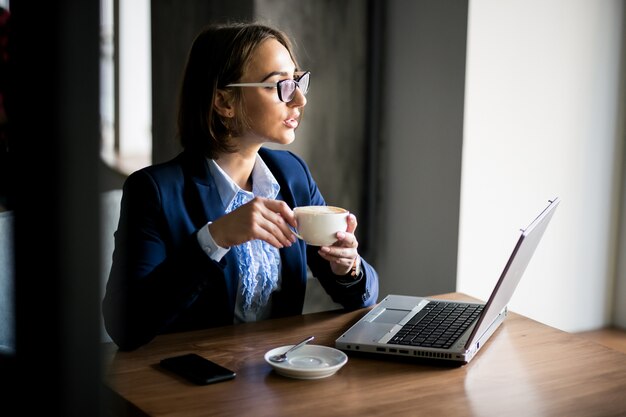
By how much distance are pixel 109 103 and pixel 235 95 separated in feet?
4.86

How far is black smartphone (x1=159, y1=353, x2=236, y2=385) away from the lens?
3.91 ft

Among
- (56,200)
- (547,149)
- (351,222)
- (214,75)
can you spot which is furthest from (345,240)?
(547,149)

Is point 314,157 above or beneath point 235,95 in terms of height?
beneath

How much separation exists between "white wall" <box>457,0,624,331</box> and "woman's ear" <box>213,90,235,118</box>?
1.23 metres

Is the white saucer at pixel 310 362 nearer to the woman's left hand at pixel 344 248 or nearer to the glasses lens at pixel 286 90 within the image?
the woman's left hand at pixel 344 248

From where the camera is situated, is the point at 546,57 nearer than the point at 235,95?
No

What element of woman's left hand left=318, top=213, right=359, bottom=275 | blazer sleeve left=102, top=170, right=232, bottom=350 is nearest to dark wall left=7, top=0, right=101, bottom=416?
blazer sleeve left=102, top=170, right=232, bottom=350

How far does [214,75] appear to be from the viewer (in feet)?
5.75

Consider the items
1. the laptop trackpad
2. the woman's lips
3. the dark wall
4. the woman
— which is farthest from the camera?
the woman's lips

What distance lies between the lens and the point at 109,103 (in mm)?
279

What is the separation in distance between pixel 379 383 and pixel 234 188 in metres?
0.65

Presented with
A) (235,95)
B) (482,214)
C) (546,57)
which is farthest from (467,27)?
(235,95)

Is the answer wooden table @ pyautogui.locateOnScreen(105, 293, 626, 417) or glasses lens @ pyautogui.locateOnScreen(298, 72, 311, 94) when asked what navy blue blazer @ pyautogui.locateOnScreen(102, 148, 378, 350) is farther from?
glasses lens @ pyautogui.locateOnScreen(298, 72, 311, 94)

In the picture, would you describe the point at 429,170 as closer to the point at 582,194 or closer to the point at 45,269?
the point at 582,194
